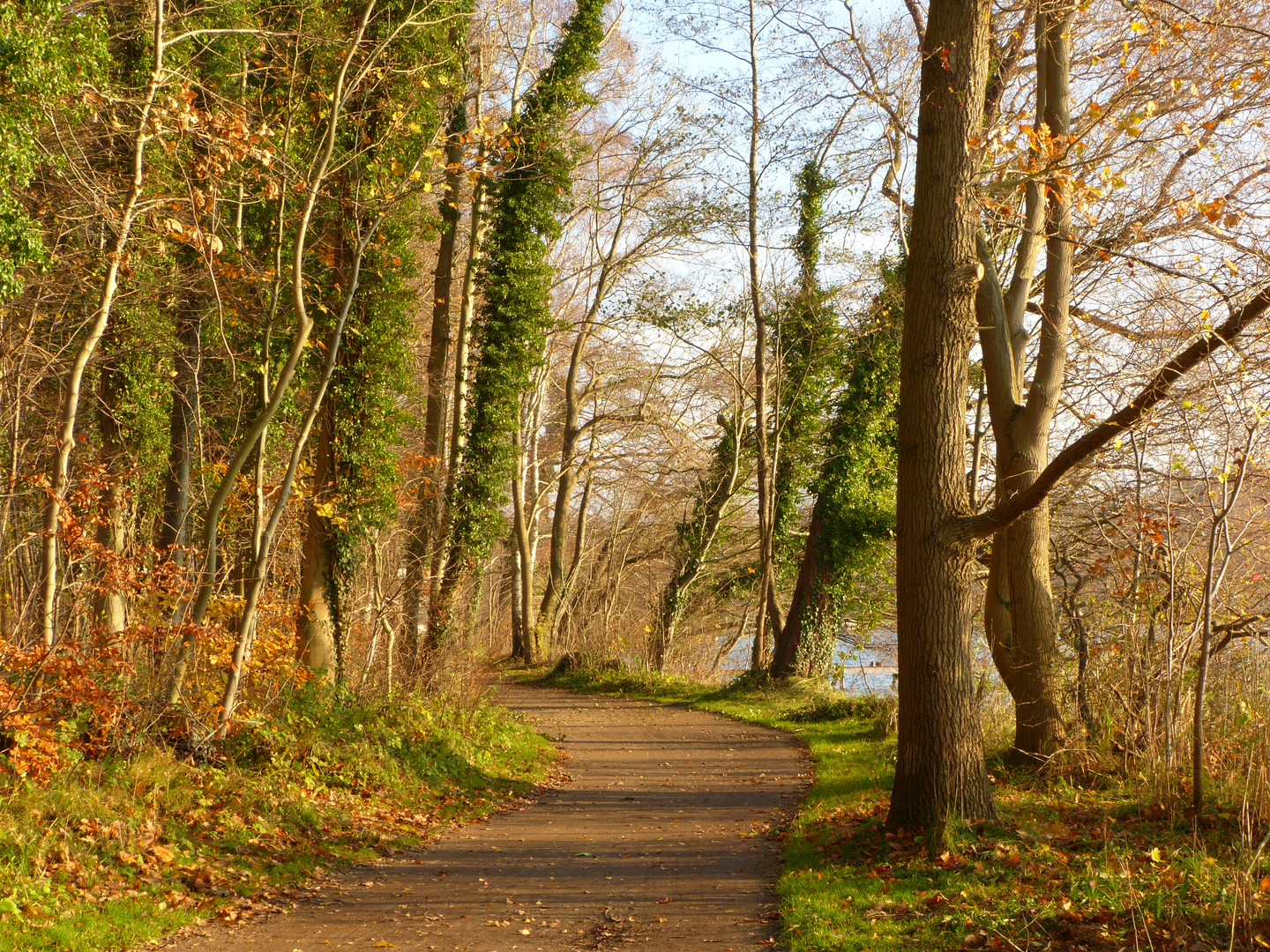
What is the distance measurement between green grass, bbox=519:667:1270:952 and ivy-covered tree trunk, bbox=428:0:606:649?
27.6 ft

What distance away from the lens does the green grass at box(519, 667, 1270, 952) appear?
4.81 meters

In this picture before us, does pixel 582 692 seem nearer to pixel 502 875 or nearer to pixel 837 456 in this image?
pixel 837 456

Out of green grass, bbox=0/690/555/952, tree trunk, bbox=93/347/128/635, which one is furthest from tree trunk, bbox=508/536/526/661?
green grass, bbox=0/690/555/952

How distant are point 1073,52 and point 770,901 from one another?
29.3 feet

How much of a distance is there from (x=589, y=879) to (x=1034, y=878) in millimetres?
3077

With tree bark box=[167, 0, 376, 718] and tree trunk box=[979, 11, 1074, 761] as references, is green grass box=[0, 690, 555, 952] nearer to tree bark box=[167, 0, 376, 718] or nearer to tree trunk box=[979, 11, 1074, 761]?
tree bark box=[167, 0, 376, 718]

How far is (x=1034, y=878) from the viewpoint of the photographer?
571cm

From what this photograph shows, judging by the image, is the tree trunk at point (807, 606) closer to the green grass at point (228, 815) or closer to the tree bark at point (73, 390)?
the green grass at point (228, 815)

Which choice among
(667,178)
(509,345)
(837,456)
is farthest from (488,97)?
(837,456)

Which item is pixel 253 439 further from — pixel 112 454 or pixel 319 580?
pixel 112 454

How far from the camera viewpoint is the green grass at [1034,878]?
15.8 ft

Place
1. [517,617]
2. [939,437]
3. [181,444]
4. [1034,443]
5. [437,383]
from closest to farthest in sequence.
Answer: [939,437]
[1034,443]
[437,383]
[181,444]
[517,617]

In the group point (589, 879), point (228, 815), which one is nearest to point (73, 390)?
point (228, 815)

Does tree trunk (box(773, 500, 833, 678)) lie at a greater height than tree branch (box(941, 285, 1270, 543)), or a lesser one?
lesser
